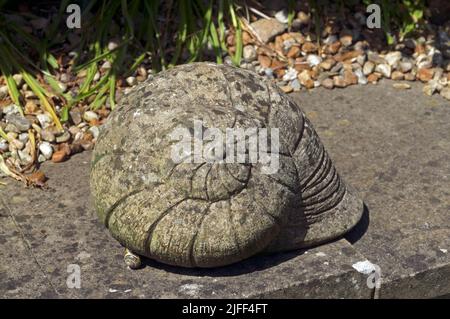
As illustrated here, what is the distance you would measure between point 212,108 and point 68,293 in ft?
3.24

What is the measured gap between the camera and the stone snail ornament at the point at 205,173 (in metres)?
3.53

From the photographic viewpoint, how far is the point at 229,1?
18.1 ft

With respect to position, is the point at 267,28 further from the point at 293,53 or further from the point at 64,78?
the point at 64,78

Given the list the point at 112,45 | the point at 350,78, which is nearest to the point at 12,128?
the point at 112,45

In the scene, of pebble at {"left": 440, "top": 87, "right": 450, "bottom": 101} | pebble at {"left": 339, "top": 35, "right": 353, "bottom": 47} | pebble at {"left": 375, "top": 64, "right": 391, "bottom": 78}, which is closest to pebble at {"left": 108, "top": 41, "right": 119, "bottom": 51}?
pebble at {"left": 339, "top": 35, "right": 353, "bottom": 47}

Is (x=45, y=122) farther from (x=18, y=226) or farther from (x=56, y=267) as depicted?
(x=56, y=267)

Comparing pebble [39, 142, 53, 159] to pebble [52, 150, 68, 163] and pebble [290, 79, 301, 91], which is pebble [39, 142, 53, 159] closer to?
pebble [52, 150, 68, 163]

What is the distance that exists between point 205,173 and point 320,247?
758mm

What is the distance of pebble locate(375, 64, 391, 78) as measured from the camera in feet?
18.1

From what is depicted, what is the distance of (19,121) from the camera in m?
4.73

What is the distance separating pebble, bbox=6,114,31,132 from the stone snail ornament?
1049mm

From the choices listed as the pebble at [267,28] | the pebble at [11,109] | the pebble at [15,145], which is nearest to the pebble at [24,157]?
the pebble at [15,145]

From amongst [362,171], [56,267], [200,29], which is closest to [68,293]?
[56,267]

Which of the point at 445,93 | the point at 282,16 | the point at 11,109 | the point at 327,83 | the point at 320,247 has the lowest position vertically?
the point at 320,247
